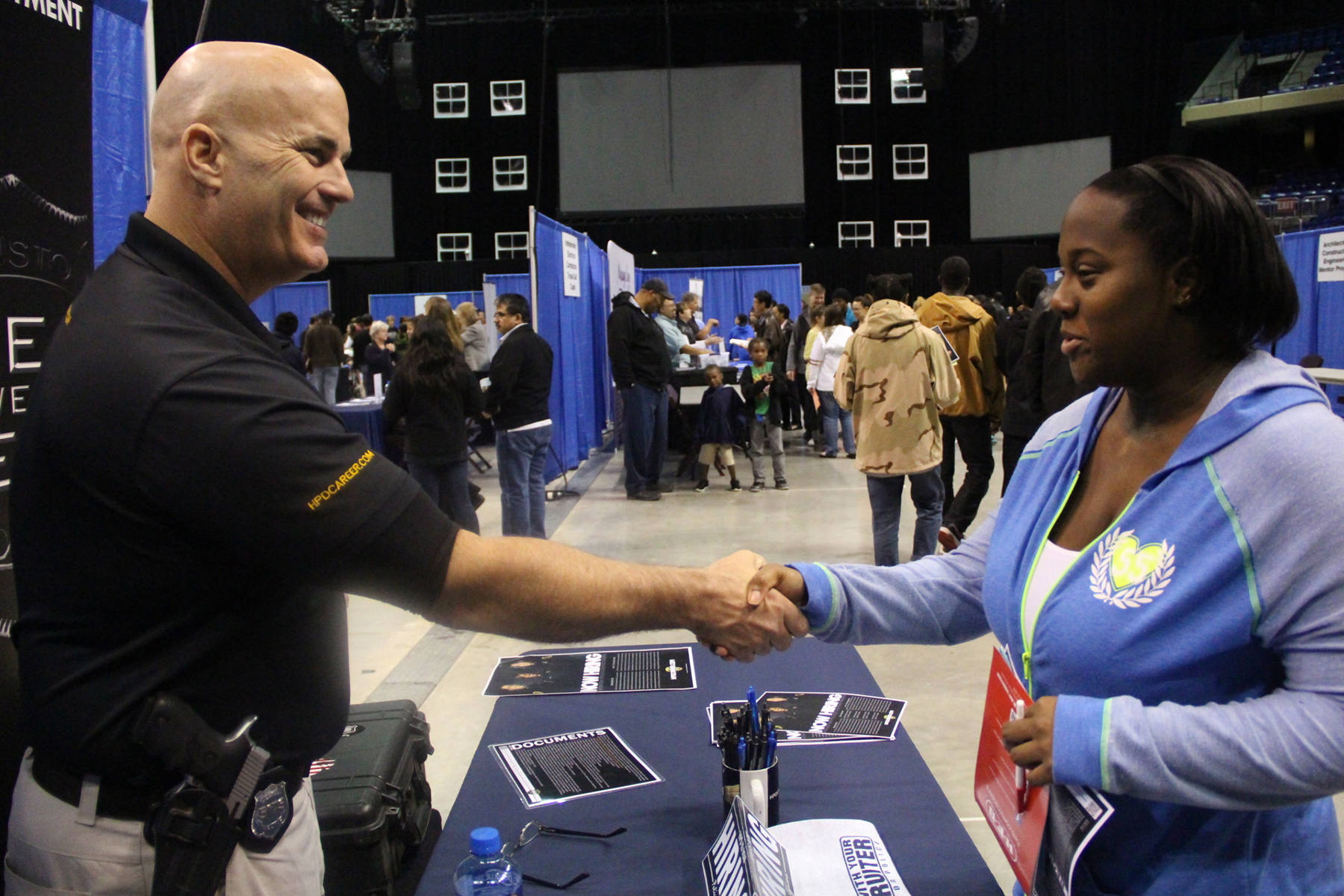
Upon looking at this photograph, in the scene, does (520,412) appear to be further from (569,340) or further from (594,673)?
(594,673)

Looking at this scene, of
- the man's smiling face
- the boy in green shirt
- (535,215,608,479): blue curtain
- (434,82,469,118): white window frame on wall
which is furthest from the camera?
(434,82,469,118): white window frame on wall

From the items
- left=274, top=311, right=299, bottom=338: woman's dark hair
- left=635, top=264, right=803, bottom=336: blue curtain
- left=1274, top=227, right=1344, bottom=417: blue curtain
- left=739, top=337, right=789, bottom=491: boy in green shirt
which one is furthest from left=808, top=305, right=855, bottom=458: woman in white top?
left=635, top=264, right=803, bottom=336: blue curtain

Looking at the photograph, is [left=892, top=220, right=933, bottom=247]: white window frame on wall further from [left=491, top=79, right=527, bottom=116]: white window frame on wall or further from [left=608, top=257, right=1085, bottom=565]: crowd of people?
[left=608, top=257, right=1085, bottom=565]: crowd of people

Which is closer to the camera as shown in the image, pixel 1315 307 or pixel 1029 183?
pixel 1315 307

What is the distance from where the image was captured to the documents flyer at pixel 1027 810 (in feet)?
3.78

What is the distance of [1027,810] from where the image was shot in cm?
126

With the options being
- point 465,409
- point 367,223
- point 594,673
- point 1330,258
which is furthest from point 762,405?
point 367,223

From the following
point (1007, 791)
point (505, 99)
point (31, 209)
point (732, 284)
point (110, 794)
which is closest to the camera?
point (110, 794)

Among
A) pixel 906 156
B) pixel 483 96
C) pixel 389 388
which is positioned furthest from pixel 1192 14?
pixel 389 388

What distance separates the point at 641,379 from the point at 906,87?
15266mm

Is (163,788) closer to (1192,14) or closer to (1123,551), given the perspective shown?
(1123,551)

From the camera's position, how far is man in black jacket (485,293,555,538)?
6.21 m

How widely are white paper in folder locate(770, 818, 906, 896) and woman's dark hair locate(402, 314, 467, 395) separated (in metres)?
4.32

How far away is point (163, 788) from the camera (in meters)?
1.24
